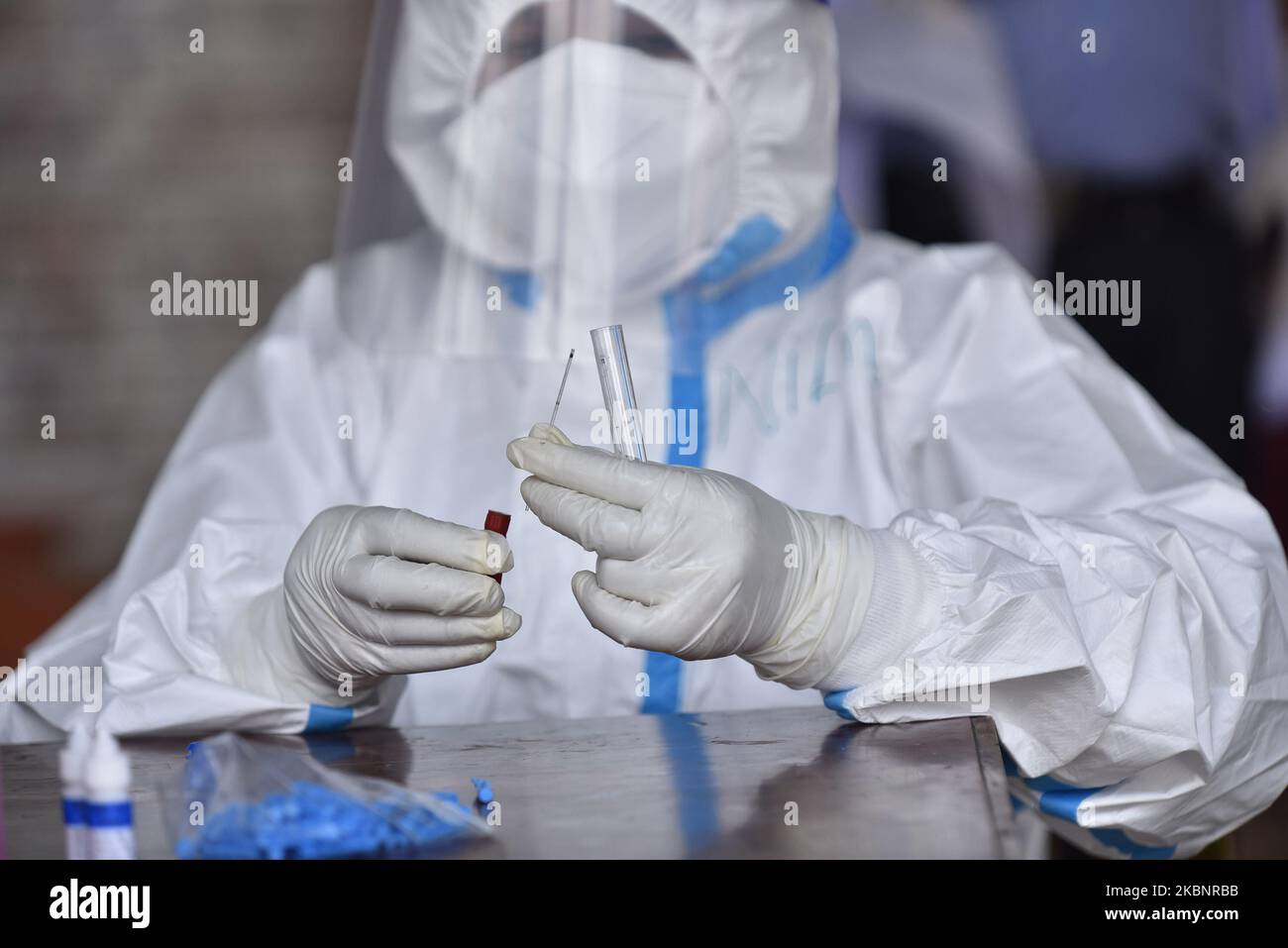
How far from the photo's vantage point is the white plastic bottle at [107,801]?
0.74 m

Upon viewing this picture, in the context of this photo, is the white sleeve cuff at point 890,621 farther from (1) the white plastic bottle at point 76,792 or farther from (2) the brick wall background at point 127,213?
(2) the brick wall background at point 127,213

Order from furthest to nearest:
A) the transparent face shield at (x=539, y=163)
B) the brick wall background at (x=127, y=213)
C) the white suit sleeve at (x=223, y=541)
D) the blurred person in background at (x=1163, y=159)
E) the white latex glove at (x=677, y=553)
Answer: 1. the brick wall background at (x=127, y=213)
2. the blurred person in background at (x=1163, y=159)
3. the transparent face shield at (x=539, y=163)
4. the white suit sleeve at (x=223, y=541)
5. the white latex glove at (x=677, y=553)

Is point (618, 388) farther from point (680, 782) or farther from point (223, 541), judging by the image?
point (223, 541)

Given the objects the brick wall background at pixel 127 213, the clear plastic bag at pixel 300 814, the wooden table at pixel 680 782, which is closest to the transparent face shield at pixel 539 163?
the wooden table at pixel 680 782

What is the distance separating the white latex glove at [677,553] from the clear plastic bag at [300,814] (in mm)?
211

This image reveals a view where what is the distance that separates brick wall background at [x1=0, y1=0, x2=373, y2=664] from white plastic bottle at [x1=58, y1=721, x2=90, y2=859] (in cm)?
230

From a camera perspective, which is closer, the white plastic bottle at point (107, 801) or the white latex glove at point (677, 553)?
the white plastic bottle at point (107, 801)

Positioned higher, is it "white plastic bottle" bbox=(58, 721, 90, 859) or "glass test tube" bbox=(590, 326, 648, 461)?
"glass test tube" bbox=(590, 326, 648, 461)

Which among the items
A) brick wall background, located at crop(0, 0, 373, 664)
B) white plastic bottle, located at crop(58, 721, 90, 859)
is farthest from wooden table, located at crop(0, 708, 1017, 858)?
brick wall background, located at crop(0, 0, 373, 664)

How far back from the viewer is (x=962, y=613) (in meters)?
1.04

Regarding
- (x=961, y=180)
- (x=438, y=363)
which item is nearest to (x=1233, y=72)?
(x=961, y=180)

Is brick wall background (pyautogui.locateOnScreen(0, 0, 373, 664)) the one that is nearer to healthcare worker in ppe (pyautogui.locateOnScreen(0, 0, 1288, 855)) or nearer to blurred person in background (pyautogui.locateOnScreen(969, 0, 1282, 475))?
blurred person in background (pyautogui.locateOnScreen(969, 0, 1282, 475))

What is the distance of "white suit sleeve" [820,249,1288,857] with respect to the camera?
1.04 metres
